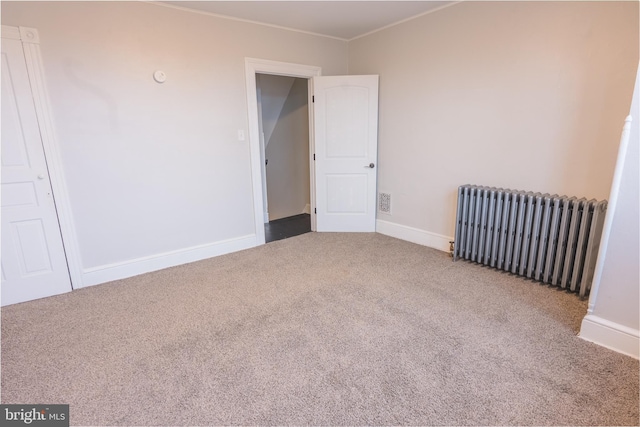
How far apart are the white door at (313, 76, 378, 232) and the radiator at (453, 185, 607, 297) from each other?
1353 millimetres

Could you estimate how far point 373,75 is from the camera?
389cm

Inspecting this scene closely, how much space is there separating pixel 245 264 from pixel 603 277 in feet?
9.37

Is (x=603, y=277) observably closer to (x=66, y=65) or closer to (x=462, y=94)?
(x=462, y=94)

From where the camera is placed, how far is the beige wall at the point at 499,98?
91.4 inches

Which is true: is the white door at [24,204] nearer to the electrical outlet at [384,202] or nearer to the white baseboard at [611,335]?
the electrical outlet at [384,202]

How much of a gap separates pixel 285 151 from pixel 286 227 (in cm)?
143

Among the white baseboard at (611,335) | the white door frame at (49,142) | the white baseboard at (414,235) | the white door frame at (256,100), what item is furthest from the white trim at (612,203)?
the white door frame at (49,142)

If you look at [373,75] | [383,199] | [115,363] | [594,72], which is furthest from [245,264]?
[594,72]

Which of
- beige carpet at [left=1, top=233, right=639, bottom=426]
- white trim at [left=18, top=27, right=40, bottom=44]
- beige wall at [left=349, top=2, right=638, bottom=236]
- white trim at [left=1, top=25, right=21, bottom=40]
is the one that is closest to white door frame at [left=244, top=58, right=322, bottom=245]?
beige wall at [left=349, top=2, right=638, bottom=236]

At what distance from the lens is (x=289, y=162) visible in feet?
18.0

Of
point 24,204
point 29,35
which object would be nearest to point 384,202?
point 24,204

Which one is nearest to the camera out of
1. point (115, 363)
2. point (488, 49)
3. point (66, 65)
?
point (115, 363)

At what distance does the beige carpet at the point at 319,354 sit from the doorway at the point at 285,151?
233 centimetres

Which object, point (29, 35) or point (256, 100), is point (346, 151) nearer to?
point (256, 100)
